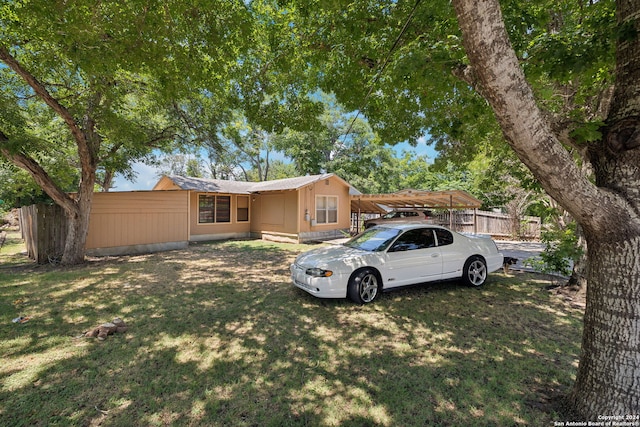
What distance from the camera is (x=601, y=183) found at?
92.7 inches

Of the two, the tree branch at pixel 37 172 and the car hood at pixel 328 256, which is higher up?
the tree branch at pixel 37 172

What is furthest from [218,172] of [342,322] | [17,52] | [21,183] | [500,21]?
[500,21]

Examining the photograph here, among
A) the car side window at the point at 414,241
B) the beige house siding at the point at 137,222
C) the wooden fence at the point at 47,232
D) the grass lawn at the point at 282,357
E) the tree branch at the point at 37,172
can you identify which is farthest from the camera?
the beige house siding at the point at 137,222

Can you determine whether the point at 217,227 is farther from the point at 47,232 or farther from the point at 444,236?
the point at 444,236

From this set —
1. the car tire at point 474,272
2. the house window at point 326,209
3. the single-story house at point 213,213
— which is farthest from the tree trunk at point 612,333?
the house window at point 326,209

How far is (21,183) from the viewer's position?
1479cm

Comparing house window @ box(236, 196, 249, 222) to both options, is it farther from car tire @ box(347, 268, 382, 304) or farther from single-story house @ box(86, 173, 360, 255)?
car tire @ box(347, 268, 382, 304)

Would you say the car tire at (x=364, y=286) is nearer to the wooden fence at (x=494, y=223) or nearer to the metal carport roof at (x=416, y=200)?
the metal carport roof at (x=416, y=200)

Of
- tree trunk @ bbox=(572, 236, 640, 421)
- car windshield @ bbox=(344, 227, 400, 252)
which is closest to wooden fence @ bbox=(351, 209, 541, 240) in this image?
car windshield @ bbox=(344, 227, 400, 252)

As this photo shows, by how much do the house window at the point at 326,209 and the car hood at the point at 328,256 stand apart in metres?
9.08

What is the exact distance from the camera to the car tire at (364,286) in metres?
5.12

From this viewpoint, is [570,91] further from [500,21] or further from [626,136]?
[500,21]

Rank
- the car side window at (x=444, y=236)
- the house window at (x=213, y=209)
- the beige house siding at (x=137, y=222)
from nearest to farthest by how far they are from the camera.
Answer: the car side window at (x=444, y=236), the beige house siding at (x=137, y=222), the house window at (x=213, y=209)

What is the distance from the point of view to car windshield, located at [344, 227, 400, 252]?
5593 millimetres
